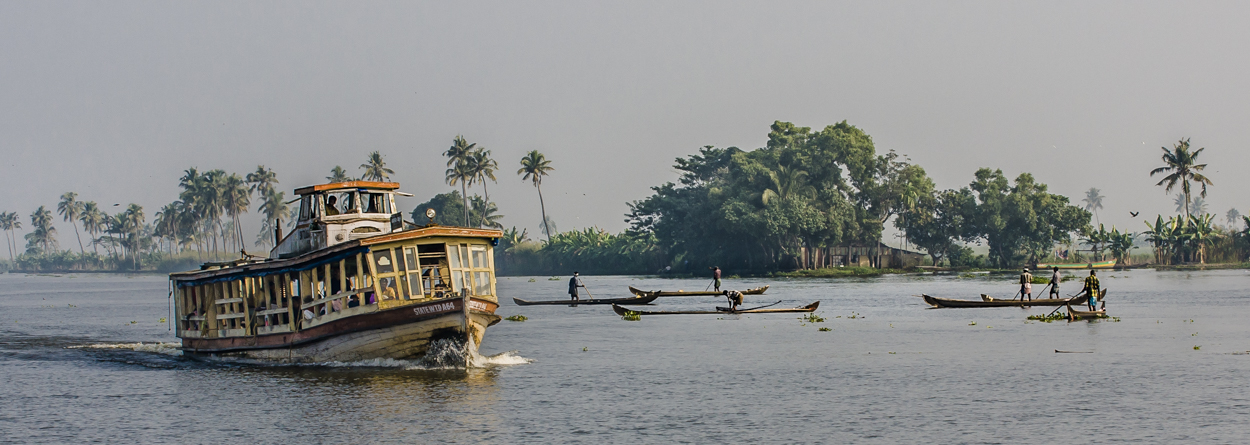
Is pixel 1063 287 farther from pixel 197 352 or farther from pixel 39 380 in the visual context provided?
pixel 39 380

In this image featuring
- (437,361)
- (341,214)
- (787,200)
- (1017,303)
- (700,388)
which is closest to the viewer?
(700,388)

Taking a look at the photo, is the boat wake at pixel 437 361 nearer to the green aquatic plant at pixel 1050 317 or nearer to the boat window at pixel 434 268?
the boat window at pixel 434 268

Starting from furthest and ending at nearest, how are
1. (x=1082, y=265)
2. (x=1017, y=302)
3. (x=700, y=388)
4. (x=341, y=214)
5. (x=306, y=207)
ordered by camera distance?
(x=1082, y=265) → (x=1017, y=302) → (x=306, y=207) → (x=341, y=214) → (x=700, y=388)

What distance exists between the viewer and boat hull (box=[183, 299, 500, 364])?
26.2m

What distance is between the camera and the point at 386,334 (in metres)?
26.8

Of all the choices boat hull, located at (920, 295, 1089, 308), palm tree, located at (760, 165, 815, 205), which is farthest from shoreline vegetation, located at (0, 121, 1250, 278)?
boat hull, located at (920, 295, 1089, 308)

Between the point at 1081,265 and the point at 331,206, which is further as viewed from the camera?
the point at 1081,265

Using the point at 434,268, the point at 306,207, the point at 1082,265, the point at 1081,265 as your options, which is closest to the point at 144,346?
the point at 306,207

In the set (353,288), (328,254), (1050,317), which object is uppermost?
(328,254)

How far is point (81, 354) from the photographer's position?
119 feet

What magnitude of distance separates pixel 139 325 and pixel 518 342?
959 inches

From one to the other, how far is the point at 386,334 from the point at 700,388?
802 cm

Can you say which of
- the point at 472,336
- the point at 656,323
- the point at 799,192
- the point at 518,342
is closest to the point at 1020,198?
the point at 799,192

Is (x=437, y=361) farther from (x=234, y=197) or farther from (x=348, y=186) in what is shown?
(x=234, y=197)
